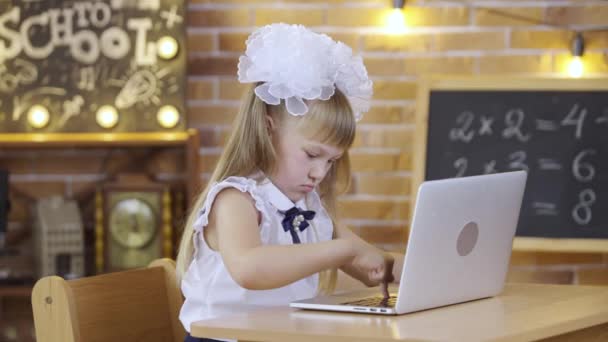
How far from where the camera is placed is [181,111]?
3.23 metres

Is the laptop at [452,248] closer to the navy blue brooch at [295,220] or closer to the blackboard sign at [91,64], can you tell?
the navy blue brooch at [295,220]

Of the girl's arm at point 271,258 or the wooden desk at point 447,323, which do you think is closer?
the wooden desk at point 447,323

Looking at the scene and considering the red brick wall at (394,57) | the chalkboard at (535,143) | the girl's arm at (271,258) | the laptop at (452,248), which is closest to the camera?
the laptop at (452,248)

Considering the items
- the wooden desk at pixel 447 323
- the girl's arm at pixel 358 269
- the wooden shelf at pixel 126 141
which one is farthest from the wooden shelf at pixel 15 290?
the wooden desk at pixel 447 323

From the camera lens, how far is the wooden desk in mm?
1407

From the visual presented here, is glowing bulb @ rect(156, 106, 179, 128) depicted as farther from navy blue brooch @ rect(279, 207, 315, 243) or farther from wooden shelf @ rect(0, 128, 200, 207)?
navy blue brooch @ rect(279, 207, 315, 243)

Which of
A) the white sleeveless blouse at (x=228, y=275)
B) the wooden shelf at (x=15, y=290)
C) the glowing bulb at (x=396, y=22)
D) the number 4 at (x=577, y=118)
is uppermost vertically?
the glowing bulb at (x=396, y=22)

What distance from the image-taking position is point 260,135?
199 cm

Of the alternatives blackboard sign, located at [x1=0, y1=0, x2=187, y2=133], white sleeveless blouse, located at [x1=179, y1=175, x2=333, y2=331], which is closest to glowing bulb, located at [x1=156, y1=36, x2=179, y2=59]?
blackboard sign, located at [x1=0, y1=0, x2=187, y2=133]

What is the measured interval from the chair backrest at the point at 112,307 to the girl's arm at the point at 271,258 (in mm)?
238

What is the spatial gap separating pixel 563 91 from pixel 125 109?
1.35m

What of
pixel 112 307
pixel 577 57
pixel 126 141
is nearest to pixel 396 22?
pixel 577 57

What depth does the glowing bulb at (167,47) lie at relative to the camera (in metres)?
3.25

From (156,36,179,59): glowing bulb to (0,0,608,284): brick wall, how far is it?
0.15m
